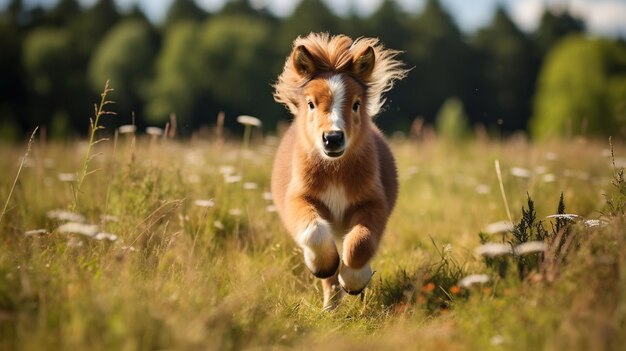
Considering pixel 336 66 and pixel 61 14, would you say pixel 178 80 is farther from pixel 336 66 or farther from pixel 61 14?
pixel 336 66

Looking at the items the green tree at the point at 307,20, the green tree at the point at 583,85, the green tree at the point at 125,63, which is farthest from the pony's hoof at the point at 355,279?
the green tree at the point at 307,20

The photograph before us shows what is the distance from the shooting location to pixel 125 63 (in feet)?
140

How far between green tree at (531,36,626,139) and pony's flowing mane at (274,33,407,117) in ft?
112

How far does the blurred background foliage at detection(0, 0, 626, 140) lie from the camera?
40.9 meters

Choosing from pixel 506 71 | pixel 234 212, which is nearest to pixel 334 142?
pixel 234 212

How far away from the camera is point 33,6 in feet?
157

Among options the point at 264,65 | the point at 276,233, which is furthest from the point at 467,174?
the point at 264,65

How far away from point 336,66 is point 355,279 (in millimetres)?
1859

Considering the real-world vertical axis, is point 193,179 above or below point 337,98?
below

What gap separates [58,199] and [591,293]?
19.1 ft

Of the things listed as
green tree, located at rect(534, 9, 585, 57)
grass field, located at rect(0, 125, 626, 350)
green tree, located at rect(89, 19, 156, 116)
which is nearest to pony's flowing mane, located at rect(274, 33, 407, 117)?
grass field, located at rect(0, 125, 626, 350)

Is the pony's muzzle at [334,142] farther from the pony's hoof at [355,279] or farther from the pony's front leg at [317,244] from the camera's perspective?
the pony's hoof at [355,279]

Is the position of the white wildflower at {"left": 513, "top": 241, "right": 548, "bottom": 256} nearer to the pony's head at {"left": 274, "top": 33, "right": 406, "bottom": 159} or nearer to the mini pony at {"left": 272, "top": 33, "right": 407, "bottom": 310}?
the mini pony at {"left": 272, "top": 33, "right": 407, "bottom": 310}

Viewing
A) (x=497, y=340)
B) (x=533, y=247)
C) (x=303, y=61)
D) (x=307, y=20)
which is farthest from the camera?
(x=307, y=20)
